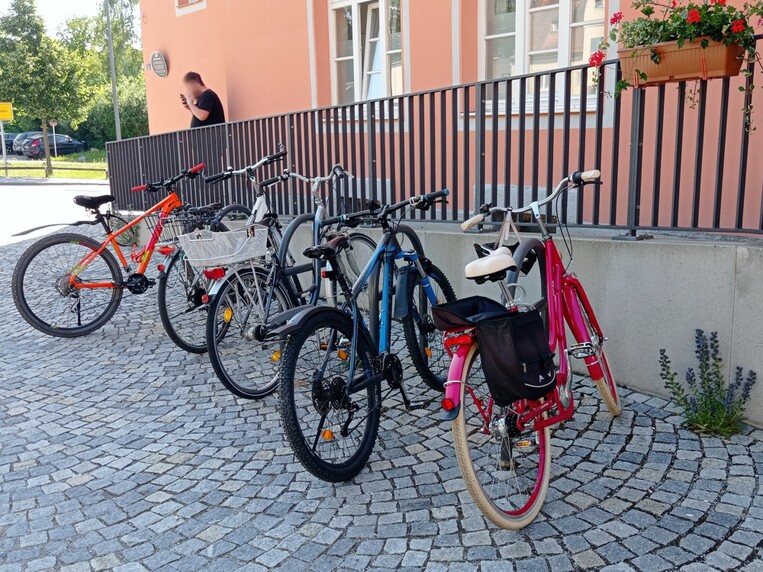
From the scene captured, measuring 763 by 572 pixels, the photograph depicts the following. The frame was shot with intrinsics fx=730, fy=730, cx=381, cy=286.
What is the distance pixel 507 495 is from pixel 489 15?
6.30 metres

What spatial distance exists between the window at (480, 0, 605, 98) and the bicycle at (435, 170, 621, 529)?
3.85 metres

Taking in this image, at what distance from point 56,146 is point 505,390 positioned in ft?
145

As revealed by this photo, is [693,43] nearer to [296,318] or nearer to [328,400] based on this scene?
[296,318]

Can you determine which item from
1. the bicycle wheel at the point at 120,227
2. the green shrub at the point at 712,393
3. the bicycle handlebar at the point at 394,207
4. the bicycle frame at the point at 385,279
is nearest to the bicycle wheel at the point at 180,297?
the bicycle wheel at the point at 120,227

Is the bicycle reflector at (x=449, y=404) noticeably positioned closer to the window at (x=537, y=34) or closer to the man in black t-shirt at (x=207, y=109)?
the window at (x=537, y=34)

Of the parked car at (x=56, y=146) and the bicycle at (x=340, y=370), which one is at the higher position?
the parked car at (x=56, y=146)

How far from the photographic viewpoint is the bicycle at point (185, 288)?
5.30 m

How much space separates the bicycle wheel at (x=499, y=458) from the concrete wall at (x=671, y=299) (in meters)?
1.45

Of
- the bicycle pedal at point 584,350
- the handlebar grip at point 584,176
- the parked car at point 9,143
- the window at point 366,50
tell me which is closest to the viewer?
the handlebar grip at point 584,176

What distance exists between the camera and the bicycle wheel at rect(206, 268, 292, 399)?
446 centimetres

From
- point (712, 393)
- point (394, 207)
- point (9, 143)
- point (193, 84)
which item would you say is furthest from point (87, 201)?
point (9, 143)

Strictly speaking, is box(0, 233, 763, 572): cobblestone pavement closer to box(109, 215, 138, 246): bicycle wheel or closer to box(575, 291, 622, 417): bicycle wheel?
box(575, 291, 622, 417): bicycle wheel

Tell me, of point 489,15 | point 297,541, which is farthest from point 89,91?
point 297,541

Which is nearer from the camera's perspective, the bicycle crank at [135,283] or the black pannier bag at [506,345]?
the black pannier bag at [506,345]
